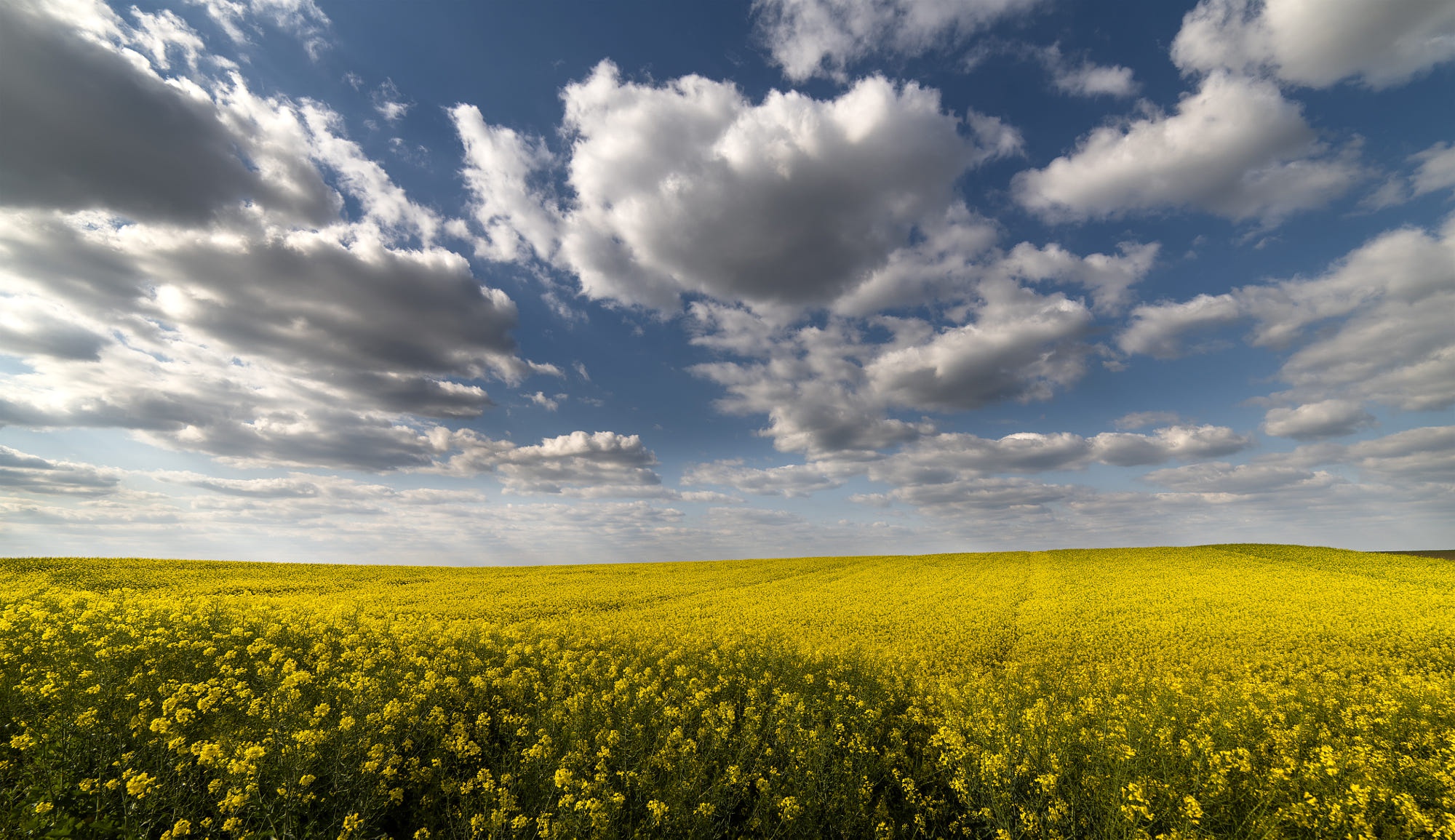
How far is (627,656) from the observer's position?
1270 centimetres

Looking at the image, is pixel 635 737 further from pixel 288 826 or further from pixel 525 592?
pixel 525 592

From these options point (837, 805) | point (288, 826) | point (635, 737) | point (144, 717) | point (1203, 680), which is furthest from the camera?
point (1203, 680)

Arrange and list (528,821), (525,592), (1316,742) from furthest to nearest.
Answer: (525,592), (1316,742), (528,821)

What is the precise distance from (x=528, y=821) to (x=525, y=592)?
21.5 metres

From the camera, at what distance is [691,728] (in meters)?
9.60

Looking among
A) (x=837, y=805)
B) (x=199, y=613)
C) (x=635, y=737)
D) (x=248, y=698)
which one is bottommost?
(x=837, y=805)

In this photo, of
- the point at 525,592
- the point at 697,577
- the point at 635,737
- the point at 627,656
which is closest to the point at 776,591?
the point at 697,577

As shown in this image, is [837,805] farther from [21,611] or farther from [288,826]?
[21,611]

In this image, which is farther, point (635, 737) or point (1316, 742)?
point (1316, 742)

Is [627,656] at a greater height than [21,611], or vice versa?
[21,611]

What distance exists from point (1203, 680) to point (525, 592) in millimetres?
25626

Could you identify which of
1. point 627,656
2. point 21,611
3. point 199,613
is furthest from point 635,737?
point 21,611

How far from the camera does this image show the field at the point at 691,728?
20.8 feet

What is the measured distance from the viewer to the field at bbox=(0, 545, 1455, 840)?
250 inches
